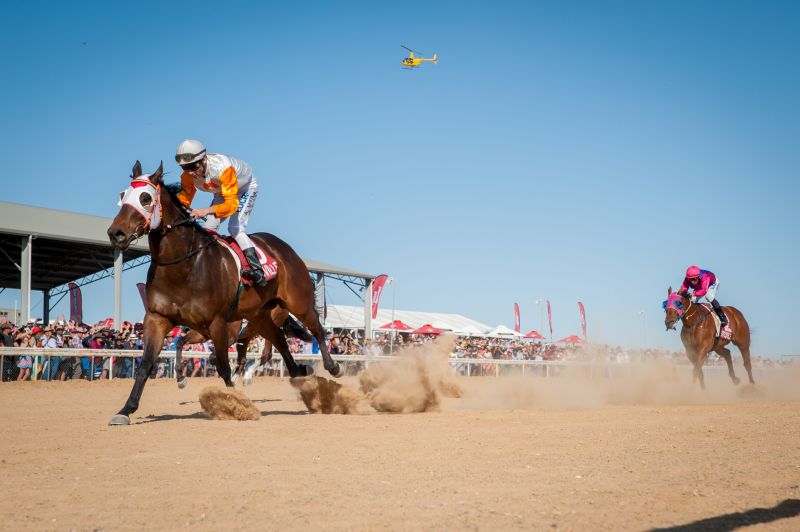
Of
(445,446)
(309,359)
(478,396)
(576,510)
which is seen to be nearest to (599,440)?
(445,446)

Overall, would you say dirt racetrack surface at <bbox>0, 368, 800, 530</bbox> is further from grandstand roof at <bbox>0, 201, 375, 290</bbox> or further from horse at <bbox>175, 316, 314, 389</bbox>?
grandstand roof at <bbox>0, 201, 375, 290</bbox>

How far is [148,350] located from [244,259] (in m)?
1.82

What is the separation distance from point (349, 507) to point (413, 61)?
41.6 meters

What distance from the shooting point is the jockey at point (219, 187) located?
30.9 feet

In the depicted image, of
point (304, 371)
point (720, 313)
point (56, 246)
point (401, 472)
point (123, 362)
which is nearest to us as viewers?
point (401, 472)

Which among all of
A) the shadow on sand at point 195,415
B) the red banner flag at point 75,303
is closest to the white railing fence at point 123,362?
the shadow on sand at point 195,415

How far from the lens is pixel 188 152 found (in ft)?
30.6

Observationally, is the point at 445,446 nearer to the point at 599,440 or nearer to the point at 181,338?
the point at 599,440

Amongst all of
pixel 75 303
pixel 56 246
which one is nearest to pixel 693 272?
pixel 56 246

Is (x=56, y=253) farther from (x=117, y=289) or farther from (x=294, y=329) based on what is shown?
(x=294, y=329)

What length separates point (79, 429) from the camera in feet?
27.7

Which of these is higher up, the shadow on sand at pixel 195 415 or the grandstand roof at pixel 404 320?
the grandstand roof at pixel 404 320

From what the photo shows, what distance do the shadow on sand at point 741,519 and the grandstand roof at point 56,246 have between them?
26.0 m

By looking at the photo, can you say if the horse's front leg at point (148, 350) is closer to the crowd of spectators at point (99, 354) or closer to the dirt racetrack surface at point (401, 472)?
the dirt racetrack surface at point (401, 472)
